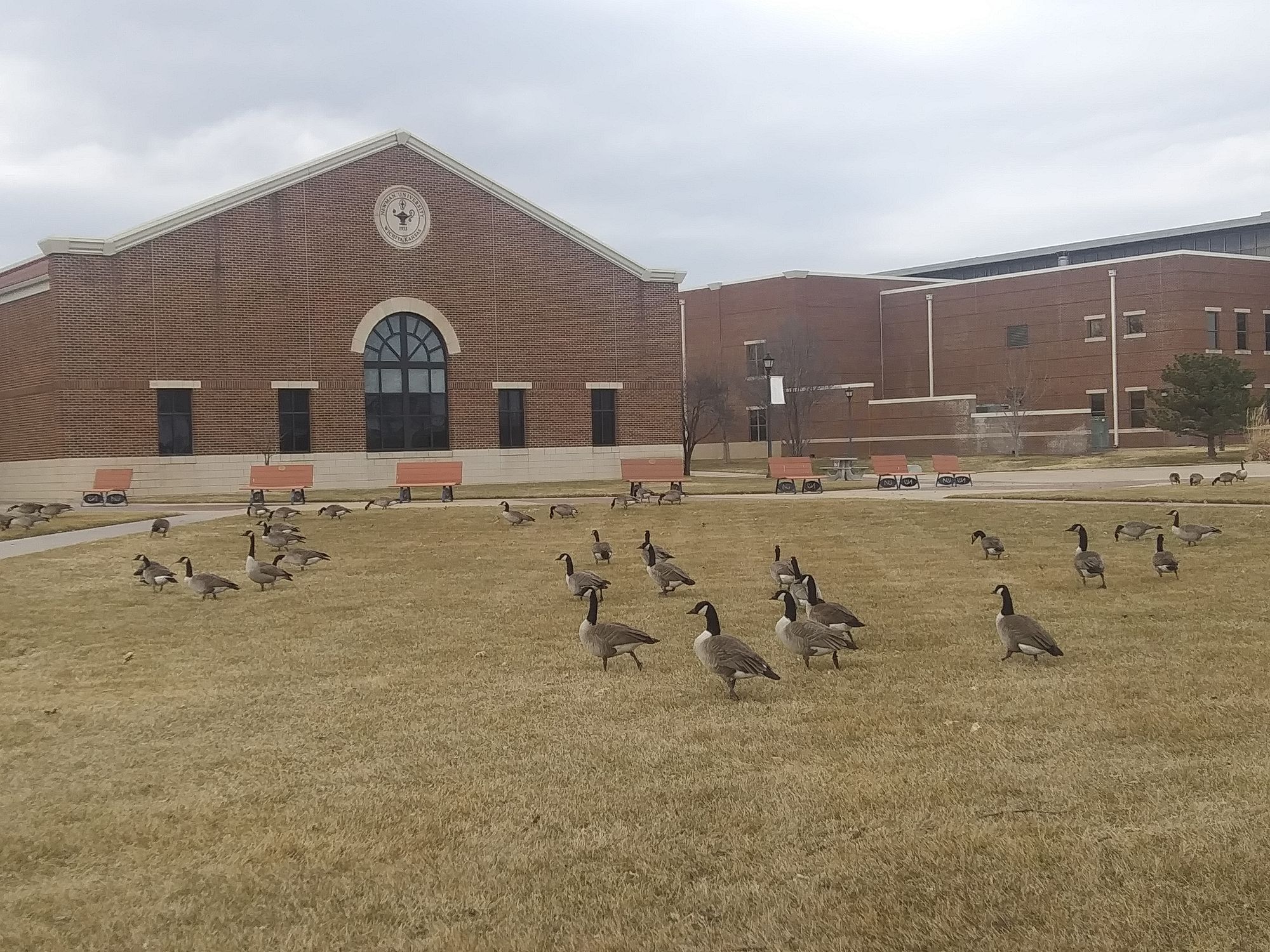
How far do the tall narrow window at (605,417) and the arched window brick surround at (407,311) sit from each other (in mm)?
6462

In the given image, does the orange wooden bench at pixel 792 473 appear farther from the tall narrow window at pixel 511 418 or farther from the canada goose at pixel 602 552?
the canada goose at pixel 602 552

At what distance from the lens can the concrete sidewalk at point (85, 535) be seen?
2005 cm

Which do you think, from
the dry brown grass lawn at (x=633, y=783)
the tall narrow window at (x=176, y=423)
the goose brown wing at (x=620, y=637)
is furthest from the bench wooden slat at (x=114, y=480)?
the goose brown wing at (x=620, y=637)

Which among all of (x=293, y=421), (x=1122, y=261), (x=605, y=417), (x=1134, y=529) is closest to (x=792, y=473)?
(x=605, y=417)

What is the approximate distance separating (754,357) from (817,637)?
6868cm

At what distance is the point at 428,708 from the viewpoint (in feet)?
27.3

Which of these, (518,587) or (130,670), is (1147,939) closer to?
(130,670)

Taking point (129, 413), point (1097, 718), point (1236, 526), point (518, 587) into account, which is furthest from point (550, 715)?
point (129, 413)

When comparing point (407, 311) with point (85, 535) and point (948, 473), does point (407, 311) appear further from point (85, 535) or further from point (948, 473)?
point (85, 535)

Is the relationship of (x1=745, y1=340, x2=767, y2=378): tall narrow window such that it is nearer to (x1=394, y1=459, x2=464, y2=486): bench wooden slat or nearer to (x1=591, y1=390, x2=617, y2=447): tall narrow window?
(x1=591, y1=390, x2=617, y2=447): tall narrow window

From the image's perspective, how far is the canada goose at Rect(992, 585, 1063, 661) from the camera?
8945mm

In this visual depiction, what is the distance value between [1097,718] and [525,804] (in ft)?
13.0

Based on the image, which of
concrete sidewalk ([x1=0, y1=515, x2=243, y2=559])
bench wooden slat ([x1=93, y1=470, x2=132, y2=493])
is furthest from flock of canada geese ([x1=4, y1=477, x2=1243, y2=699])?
bench wooden slat ([x1=93, y1=470, x2=132, y2=493])

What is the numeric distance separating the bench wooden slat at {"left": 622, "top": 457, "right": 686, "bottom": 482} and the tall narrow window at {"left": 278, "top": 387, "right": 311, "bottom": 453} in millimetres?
14256
